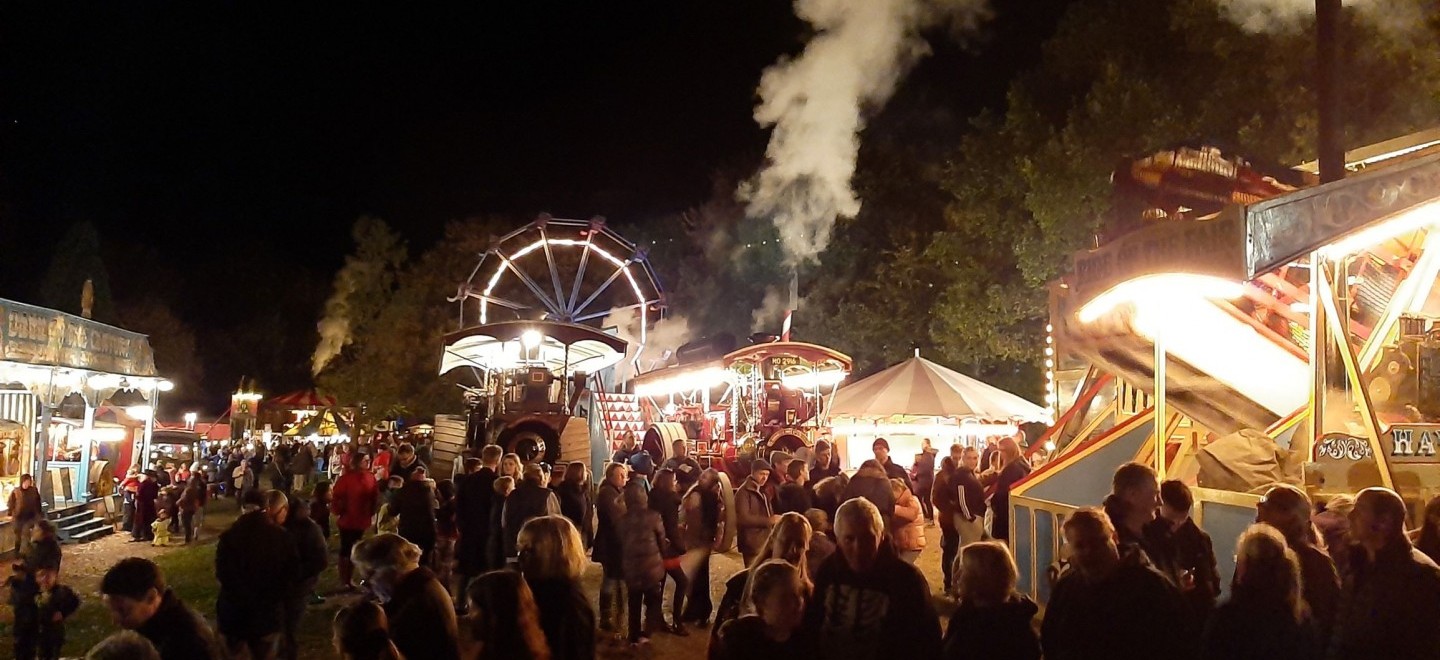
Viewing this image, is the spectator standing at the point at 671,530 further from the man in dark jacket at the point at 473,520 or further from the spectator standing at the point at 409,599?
the spectator standing at the point at 409,599

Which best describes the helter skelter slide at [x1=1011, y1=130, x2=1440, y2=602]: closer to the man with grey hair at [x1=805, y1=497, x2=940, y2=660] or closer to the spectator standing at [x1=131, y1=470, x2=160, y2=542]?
the man with grey hair at [x1=805, y1=497, x2=940, y2=660]

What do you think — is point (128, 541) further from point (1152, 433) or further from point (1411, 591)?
point (1411, 591)

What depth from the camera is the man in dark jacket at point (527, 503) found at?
313 inches

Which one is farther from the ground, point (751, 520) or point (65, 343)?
point (65, 343)

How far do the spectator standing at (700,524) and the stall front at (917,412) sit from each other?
1053 cm

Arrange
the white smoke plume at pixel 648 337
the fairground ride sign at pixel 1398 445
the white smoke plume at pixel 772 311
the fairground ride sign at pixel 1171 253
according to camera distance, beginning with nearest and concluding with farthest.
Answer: the fairground ride sign at pixel 1171 253 < the fairground ride sign at pixel 1398 445 < the white smoke plume at pixel 648 337 < the white smoke plume at pixel 772 311

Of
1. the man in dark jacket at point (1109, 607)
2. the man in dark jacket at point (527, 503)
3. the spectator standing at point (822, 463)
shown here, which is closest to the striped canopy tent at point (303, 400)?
the spectator standing at point (822, 463)

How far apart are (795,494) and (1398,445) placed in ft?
14.1

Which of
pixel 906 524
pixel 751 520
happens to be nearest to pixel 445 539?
pixel 751 520

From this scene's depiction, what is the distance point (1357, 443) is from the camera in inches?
233

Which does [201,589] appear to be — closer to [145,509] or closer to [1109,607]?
[145,509]

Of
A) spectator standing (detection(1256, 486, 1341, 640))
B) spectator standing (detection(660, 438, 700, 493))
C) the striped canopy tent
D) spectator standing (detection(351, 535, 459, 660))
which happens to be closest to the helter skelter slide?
spectator standing (detection(1256, 486, 1341, 640))

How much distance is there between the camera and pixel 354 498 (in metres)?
9.95

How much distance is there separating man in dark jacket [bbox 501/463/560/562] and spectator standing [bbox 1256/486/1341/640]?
5.16m
